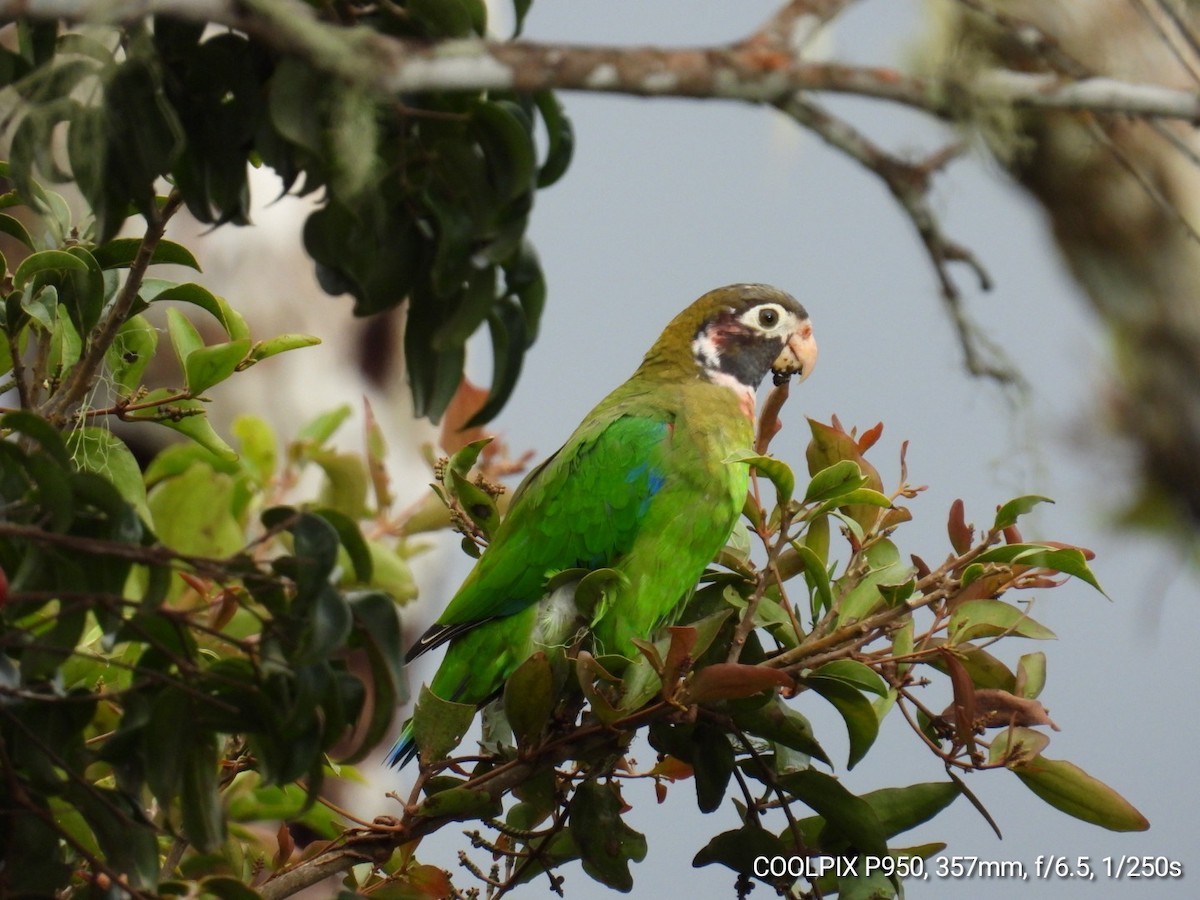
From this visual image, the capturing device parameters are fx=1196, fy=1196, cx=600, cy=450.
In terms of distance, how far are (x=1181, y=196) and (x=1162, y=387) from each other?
40 cm

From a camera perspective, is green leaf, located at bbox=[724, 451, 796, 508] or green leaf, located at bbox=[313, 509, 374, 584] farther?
green leaf, located at bbox=[724, 451, 796, 508]

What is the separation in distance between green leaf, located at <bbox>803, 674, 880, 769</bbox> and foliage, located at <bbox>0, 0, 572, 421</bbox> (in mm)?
502

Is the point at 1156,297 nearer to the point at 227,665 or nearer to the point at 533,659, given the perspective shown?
the point at 533,659

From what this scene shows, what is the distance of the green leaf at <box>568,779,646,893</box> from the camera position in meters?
1.16

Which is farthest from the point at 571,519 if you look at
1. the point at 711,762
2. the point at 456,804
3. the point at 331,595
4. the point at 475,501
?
the point at 331,595

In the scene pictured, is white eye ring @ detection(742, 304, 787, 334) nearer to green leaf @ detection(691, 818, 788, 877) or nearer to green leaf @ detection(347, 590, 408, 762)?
green leaf @ detection(691, 818, 788, 877)

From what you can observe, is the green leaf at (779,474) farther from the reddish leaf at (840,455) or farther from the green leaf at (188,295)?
the green leaf at (188,295)

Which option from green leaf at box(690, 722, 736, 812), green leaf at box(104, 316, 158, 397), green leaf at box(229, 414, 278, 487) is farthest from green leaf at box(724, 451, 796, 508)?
green leaf at box(229, 414, 278, 487)

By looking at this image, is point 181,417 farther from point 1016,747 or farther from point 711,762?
point 1016,747

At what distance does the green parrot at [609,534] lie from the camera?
1658 millimetres

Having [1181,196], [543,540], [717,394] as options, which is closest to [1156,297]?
[1181,196]

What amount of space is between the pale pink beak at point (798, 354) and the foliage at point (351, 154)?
1.27 meters

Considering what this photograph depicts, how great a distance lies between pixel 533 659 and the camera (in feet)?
3.69

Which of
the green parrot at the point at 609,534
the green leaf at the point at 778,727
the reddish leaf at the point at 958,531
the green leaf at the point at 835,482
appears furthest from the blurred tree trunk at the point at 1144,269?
the green leaf at the point at 778,727
